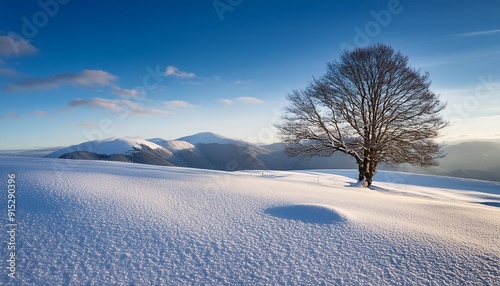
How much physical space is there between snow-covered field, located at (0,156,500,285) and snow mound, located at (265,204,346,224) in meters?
0.02

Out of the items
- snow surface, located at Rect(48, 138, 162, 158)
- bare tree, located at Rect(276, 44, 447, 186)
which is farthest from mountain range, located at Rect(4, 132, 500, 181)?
bare tree, located at Rect(276, 44, 447, 186)

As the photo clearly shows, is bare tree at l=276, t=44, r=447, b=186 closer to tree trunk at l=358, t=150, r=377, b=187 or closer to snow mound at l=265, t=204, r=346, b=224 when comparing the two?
tree trunk at l=358, t=150, r=377, b=187

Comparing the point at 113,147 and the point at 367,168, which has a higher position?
the point at 113,147

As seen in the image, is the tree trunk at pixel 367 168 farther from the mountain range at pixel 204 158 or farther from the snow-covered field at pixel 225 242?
the mountain range at pixel 204 158

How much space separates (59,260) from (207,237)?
1920 millimetres

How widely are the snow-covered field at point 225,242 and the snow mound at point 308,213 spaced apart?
0.02m

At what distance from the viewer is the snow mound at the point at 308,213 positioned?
452 cm

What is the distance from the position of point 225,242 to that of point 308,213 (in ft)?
6.76

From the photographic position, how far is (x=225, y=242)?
3586 mm

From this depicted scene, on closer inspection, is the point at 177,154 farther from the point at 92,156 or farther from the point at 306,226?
the point at 306,226

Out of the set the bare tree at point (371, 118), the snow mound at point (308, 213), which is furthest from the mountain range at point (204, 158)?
the snow mound at point (308, 213)

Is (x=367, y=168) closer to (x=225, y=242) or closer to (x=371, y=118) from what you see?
(x=371, y=118)

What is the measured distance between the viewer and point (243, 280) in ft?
9.37

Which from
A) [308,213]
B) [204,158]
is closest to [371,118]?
[308,213]
